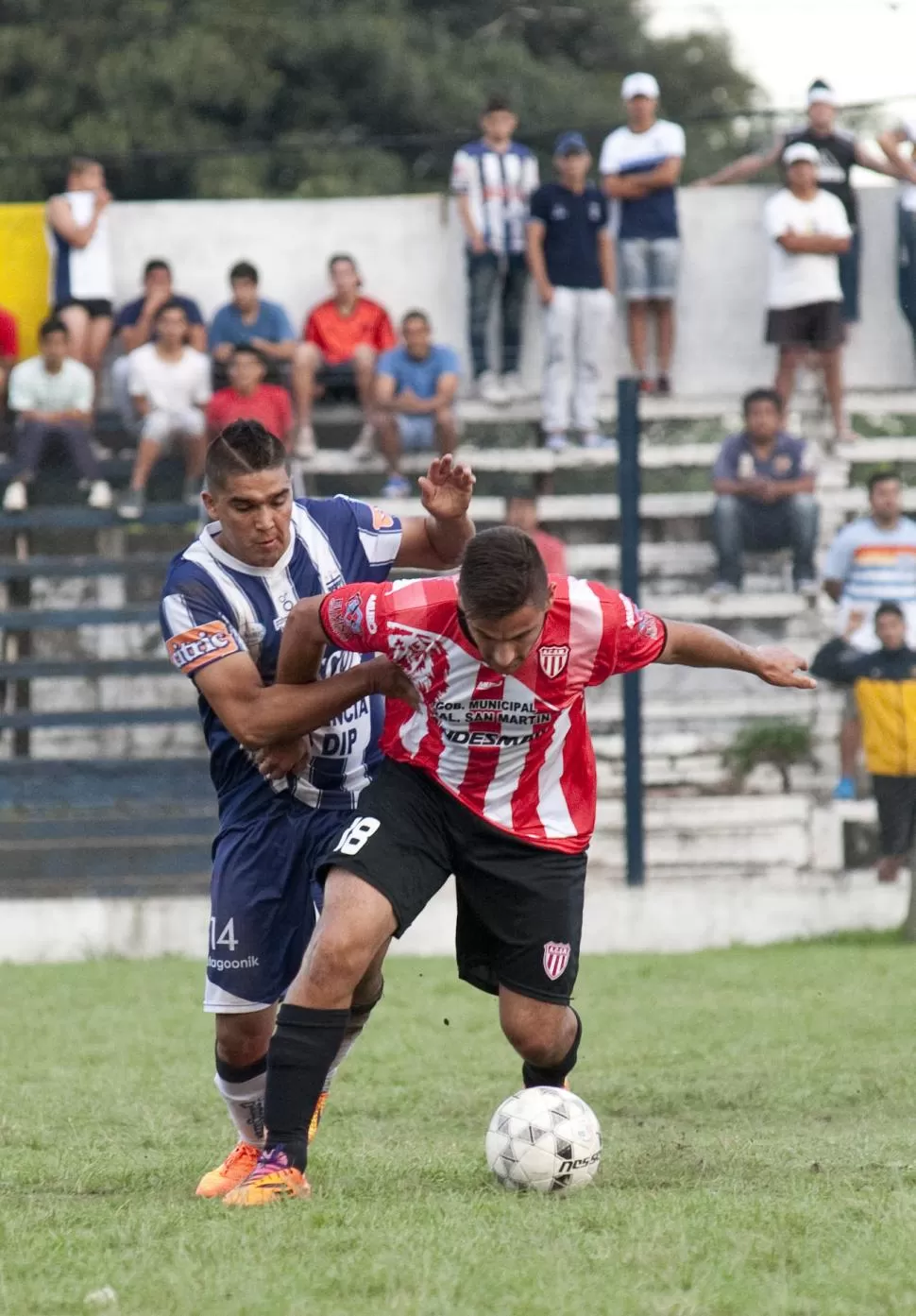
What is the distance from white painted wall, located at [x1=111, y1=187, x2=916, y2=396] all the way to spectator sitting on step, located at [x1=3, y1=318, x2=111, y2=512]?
223 cm

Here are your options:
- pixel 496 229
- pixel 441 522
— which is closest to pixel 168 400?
pixel 496 229

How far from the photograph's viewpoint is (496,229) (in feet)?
51.0

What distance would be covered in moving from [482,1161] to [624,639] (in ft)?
5.47

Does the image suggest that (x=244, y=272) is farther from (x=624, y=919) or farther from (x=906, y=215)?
(x=624, y=919)

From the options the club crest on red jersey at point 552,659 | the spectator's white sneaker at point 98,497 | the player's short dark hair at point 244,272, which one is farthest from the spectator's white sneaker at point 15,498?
the club crest on red jersey at point 552,659

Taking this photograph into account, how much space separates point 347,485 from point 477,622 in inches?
352

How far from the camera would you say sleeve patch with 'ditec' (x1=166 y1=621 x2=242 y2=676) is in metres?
5.45

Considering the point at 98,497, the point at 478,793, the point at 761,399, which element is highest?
the point at 761,399

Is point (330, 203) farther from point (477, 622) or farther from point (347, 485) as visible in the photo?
point (477, 622)

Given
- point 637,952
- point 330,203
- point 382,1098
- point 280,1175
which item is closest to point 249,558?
point 280,1175

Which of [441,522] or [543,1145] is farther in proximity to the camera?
[441,522]

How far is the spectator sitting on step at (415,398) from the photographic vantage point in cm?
1390

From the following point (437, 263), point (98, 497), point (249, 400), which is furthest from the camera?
point (437, 263)

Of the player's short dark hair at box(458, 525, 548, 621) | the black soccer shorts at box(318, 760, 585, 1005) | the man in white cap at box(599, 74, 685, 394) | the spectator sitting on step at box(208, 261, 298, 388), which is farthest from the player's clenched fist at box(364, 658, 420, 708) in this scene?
the man in white cap at box(599, 74, 685, 394)
